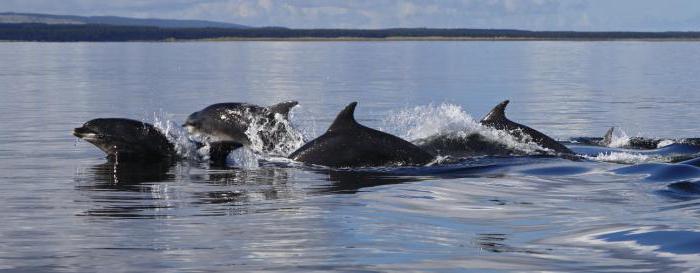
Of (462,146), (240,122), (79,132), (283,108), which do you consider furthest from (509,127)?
(79,132)

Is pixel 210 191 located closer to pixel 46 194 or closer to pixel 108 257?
pixel 46 194

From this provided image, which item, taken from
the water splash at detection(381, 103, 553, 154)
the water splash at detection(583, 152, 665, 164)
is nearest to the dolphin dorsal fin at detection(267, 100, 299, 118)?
the water splash at detection(381, 103, 553, 154)

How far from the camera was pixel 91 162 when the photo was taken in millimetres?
22125

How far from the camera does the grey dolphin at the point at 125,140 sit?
71.8ft

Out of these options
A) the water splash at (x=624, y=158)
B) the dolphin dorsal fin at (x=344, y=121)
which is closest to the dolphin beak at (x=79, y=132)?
the dolphin dorsal fin at (x=344, y=121)

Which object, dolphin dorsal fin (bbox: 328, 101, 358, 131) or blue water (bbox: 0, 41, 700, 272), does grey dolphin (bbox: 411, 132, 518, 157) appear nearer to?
blue water (bbox: 0, 41, 700, 272)

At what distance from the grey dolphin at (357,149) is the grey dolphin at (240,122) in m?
2.33

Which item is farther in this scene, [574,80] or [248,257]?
[574,80]

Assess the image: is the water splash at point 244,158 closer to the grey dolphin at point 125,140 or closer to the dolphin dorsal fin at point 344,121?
the grey dolphin at point 125,140

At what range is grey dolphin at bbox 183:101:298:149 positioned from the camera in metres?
23.2

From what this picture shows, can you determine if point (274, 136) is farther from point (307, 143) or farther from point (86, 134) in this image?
point (86, 134)

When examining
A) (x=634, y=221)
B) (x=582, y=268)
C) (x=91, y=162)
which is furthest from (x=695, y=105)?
(x=582, y=268)

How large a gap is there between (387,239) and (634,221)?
298 centimetres

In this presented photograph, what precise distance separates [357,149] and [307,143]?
1.10 meters
